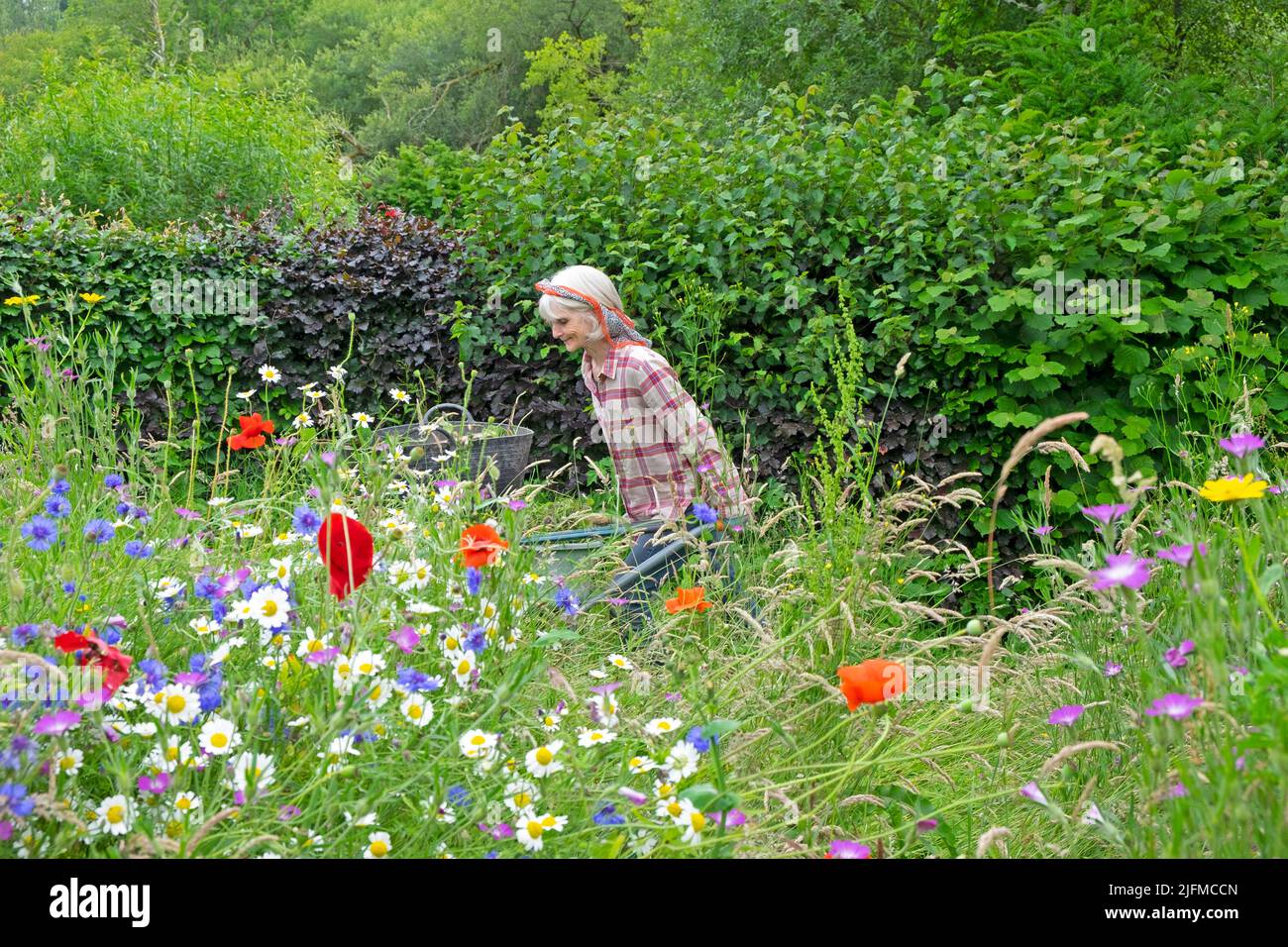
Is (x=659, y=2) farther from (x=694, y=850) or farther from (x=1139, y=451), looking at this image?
(x=694, y=850)

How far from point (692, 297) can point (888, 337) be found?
0.90 m

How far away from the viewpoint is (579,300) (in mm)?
3717

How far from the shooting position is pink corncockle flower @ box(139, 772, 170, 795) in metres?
1.37

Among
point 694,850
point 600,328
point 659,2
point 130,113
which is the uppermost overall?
point 659,2

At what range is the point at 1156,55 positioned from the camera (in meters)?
9.50

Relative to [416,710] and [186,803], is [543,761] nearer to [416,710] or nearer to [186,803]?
[416,710]

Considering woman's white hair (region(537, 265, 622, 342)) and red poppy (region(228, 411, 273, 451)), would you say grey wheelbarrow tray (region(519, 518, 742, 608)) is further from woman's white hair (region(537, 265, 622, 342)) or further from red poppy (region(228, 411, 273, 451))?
woman's white hair (region(537, 265, 622, 342))

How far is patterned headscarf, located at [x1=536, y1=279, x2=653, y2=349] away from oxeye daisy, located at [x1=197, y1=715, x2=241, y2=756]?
2438mm

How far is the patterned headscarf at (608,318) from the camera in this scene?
145 inches

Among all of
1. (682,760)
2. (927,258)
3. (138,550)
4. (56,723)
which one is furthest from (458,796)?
(927,258)

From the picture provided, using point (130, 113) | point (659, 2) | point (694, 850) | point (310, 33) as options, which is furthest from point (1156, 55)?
point (310, 33)

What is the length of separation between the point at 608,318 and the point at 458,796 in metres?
2.46

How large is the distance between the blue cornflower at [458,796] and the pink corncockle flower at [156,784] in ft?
1.24
